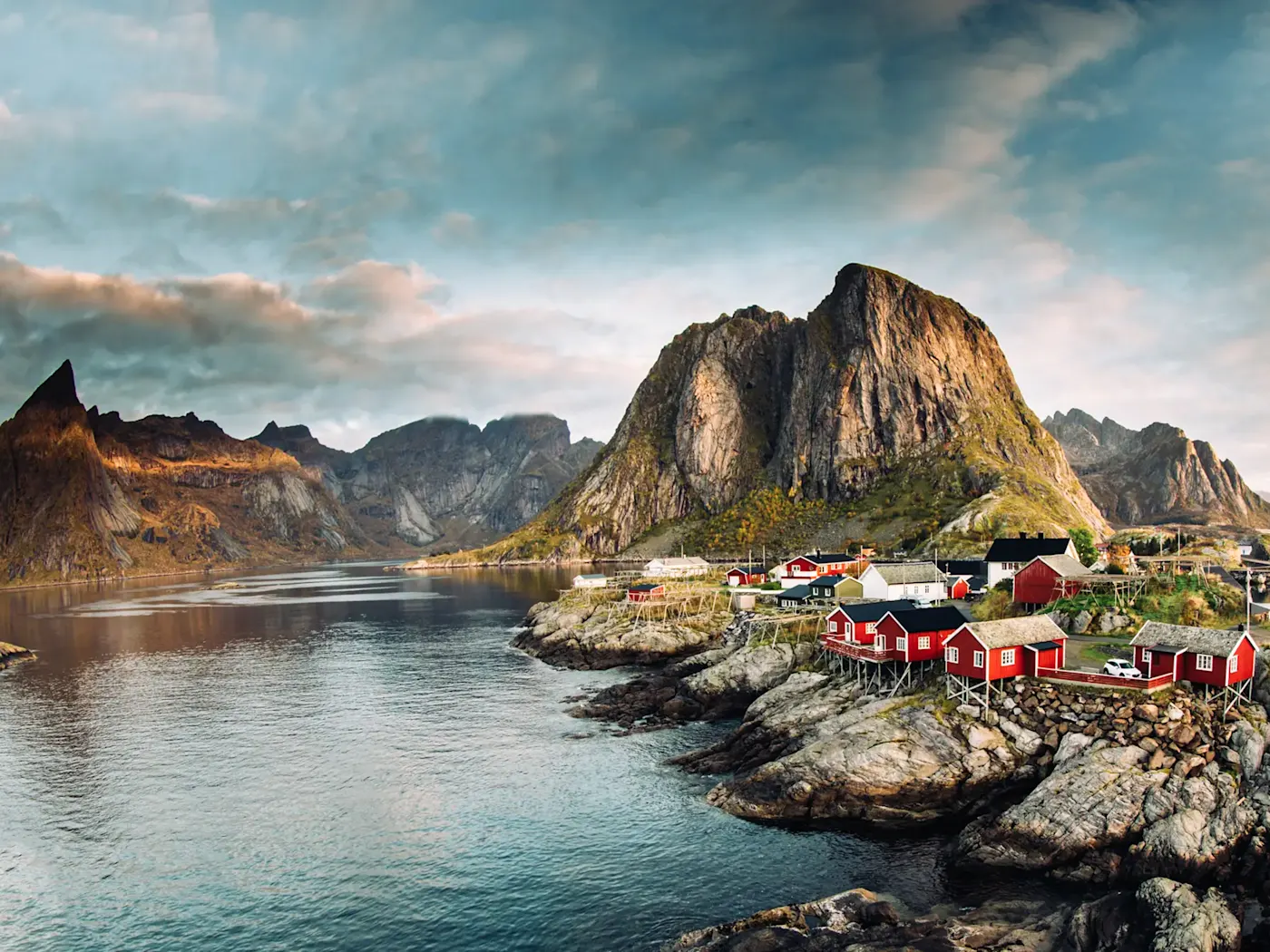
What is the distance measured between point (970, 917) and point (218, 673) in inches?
4056

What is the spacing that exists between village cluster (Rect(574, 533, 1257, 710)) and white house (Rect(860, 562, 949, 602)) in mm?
147

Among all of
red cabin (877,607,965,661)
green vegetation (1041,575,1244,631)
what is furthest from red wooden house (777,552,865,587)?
red cabin (877,607,965,661)

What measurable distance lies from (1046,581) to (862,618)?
2235cm

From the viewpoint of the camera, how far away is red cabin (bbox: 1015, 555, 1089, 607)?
258ft

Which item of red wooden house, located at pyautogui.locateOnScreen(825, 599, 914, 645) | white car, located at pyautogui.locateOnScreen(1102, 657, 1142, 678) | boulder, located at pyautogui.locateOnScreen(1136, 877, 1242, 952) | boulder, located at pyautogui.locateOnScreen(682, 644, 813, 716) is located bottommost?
boulder, located at pyautogui.locateOnScreen(1136, 877, 1242, 952)

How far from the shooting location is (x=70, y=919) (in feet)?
135

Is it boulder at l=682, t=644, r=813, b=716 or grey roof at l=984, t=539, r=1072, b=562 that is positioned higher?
grey roof at l=984, t=539, r=1072, b=562

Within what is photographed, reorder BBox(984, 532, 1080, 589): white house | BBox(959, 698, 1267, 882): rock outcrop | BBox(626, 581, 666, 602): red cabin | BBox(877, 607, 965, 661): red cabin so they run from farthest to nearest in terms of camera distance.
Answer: BBox(626, 581, 666, 602): red cabin < BBox(984, 532, 1080, 589): white house < BBox(877, 607, 965, 661): red cabin < BBox(959, 698, 1267, 882): rock outcrop

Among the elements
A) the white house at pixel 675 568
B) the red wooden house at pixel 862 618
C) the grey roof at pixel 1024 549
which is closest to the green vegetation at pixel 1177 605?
the red wooden house at pixel 862 618

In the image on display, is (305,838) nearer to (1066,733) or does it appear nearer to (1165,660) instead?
(1066,733)

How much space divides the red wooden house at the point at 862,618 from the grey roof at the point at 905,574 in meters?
32.4

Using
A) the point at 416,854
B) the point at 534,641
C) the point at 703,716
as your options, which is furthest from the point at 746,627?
the point at 416,854

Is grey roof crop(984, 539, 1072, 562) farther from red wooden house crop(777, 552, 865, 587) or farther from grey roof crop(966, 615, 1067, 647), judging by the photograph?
grey roof crop(966, 615, 1067, 647)

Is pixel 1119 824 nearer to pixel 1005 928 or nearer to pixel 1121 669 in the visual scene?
pixel 1005 928
